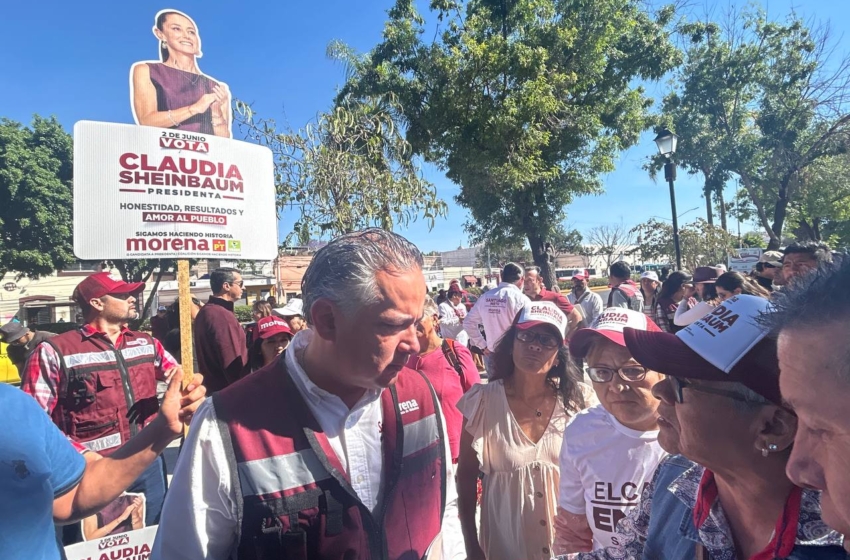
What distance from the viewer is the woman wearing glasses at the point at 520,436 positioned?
2217 mm

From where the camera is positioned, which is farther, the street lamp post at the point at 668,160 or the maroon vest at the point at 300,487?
the street lamp post at the point at 668,160

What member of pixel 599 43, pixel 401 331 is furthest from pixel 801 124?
pixel 401 331

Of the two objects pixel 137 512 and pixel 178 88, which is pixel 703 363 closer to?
pixel 178 88

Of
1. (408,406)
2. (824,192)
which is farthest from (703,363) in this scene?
(824,192)

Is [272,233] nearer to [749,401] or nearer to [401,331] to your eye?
[401,331]

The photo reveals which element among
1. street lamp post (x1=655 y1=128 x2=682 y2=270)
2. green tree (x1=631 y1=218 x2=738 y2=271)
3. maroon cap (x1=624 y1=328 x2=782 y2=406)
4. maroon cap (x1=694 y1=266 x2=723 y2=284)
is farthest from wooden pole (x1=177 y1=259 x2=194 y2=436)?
green tree (x1=631 y1=218 x2=738 y2=271)

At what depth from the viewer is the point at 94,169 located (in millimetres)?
2342

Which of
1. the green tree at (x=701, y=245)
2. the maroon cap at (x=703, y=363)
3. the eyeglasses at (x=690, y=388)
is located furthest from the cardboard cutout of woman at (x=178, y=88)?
the green tree at (x=701, y=245)

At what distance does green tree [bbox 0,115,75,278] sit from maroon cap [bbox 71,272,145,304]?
20344mm

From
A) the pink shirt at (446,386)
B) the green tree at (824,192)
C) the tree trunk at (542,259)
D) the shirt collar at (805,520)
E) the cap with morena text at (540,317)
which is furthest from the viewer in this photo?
the green tree at (824,192)

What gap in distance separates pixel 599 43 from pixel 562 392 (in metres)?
13.7

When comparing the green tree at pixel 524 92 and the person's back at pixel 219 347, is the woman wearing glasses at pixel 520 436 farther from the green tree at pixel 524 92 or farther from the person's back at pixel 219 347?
the green tree at pixel 524 92

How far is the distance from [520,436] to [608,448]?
0.52 metres

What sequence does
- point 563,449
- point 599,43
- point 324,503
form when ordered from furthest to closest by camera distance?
point 599,43 → point 563,449 → point 324,503
